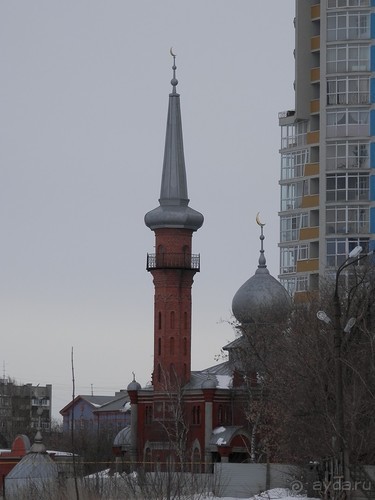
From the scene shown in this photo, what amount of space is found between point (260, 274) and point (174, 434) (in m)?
9.81

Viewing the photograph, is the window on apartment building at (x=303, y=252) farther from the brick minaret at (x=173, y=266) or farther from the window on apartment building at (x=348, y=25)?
the window on apartment building at (x=348, y=25)

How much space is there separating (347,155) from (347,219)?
127 inches

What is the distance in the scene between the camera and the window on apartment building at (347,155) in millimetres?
85625

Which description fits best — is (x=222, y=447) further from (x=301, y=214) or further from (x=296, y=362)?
(x=296, y=362)

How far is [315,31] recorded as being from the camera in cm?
8831

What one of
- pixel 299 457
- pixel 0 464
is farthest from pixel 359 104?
pixel 299 457

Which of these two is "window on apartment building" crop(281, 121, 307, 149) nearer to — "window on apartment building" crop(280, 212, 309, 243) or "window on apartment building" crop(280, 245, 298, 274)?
"window on apartment building" crop(280, 212, 309, 243)

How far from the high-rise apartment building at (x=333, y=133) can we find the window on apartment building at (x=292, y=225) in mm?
78

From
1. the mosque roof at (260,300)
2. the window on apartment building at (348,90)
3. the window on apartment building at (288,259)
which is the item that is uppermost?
the window on apartment building at (348,90)

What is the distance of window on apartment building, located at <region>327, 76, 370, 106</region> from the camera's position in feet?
281

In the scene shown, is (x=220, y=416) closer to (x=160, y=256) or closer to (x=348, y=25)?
(x=160, y=256)

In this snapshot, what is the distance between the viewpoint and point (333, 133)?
284 ft

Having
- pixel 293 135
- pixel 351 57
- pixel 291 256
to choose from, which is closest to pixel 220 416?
pixel 291 256

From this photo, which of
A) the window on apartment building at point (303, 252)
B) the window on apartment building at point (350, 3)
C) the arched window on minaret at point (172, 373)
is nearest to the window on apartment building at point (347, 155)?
the window on apartment building at point (303, 252)
